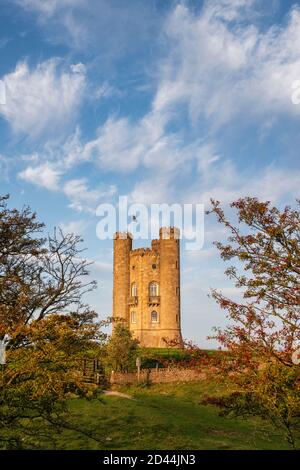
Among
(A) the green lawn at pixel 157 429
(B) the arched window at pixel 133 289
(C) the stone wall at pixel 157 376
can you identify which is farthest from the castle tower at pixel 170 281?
(A) the green lawn at pixel 157 429

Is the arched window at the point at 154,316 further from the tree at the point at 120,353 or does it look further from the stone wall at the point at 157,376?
the stone wall at the point at 157,376

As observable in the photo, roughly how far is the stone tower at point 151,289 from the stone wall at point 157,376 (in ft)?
80.0

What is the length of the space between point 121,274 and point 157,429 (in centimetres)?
4963

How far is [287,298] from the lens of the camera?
8258 mm

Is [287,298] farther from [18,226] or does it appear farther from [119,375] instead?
[119,375]

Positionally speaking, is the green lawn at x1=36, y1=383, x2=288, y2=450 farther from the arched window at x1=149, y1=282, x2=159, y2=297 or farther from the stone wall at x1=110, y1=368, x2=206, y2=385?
the arched window at x1=149, y1=282, x2=159, y2=297

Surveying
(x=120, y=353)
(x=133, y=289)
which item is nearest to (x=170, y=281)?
(x=133, y=289)

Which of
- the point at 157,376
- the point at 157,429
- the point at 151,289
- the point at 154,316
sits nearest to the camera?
the point at 157,429

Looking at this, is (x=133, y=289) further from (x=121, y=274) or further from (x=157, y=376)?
(x=157, y=376)

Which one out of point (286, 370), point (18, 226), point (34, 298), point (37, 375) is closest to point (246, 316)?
point (286, 370)

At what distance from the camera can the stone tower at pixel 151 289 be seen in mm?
64312

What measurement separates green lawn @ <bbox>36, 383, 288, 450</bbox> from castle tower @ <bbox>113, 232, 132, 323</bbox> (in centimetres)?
3983

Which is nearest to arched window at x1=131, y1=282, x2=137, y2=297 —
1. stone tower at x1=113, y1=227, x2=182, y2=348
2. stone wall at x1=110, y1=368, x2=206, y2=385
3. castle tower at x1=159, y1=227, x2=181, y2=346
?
stone tower at x1=113, y1=227, x2=182, y2=348

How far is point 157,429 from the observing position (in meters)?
19.0
